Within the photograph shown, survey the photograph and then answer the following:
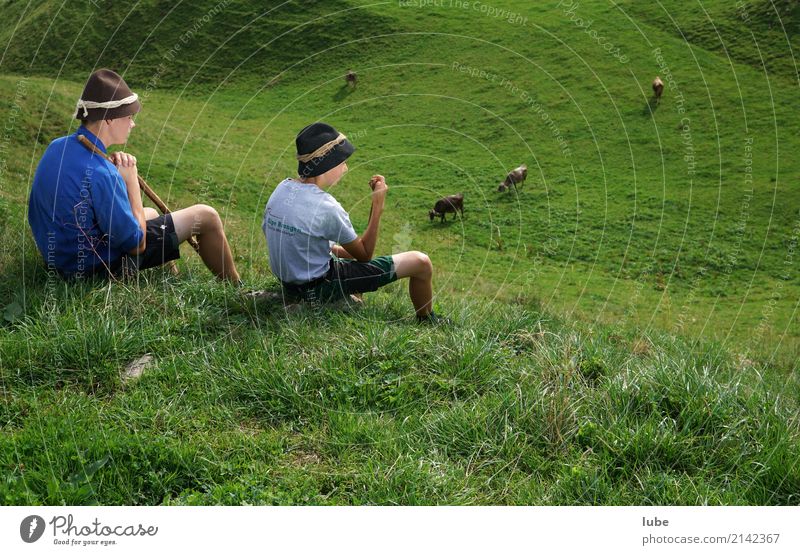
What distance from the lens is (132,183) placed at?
6113mm

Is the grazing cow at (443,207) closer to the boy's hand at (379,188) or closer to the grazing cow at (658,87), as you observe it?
the grazing cow at (658,87)

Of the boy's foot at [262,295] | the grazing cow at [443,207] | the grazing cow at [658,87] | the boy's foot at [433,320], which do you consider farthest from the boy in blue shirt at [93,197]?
the grazing cow at [658,87]

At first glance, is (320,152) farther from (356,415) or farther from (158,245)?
(356,415)

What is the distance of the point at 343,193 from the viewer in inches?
875

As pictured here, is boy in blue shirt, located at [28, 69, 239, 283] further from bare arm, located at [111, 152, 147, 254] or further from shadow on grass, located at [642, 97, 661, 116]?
shadow on grass, located at [642, 97, 661, 116]

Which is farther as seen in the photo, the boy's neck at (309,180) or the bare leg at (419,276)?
the bare leg at (419,276)

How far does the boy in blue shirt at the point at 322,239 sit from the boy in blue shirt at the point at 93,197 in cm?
115

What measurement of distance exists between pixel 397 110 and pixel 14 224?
26959 millimetres

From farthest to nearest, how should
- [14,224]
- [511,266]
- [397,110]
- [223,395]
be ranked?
[397,110] < [511,266] < [14,224] < [223,395]

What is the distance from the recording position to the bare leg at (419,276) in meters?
6.43

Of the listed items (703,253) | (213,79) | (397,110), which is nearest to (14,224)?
(703,253)

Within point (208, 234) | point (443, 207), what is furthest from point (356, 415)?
point (443, 207)

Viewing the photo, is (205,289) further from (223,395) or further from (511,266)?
(511,266)
